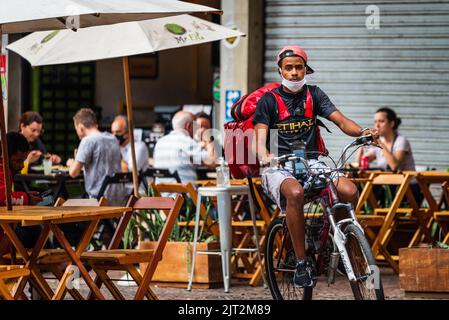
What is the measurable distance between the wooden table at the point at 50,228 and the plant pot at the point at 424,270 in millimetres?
2856

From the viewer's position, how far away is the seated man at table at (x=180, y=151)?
44.6ft

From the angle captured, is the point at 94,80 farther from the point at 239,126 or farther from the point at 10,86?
the point at 239,126

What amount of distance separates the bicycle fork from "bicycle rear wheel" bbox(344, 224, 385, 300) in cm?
4

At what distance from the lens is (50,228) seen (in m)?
7.74

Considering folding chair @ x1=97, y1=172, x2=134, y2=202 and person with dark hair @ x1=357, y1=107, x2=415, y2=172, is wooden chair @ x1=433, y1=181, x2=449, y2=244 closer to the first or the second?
person with dark hair @ x1=357, y1=107, x2=415, y2=172

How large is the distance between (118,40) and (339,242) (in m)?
3.88

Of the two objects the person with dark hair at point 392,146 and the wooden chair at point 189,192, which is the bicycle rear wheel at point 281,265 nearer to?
the wooden chair at point 189,192

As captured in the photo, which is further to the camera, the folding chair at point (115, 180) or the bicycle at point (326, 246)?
the folding chair at point (115, 180)

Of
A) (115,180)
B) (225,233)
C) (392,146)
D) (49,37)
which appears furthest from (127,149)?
(225,233)

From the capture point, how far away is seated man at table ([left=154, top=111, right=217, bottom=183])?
1359cm

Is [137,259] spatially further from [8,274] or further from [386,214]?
[386,214]

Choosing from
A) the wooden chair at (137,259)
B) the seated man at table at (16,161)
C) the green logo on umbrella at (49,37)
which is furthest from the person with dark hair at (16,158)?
the green logo on umbrella at (49,37)

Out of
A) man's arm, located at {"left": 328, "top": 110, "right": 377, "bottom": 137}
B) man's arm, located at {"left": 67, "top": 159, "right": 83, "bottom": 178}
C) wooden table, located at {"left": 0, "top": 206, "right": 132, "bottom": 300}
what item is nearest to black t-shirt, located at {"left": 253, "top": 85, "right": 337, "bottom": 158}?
man's arm, located at {"left": 328, "top": 110, "right": 377, "bottom": 137}
